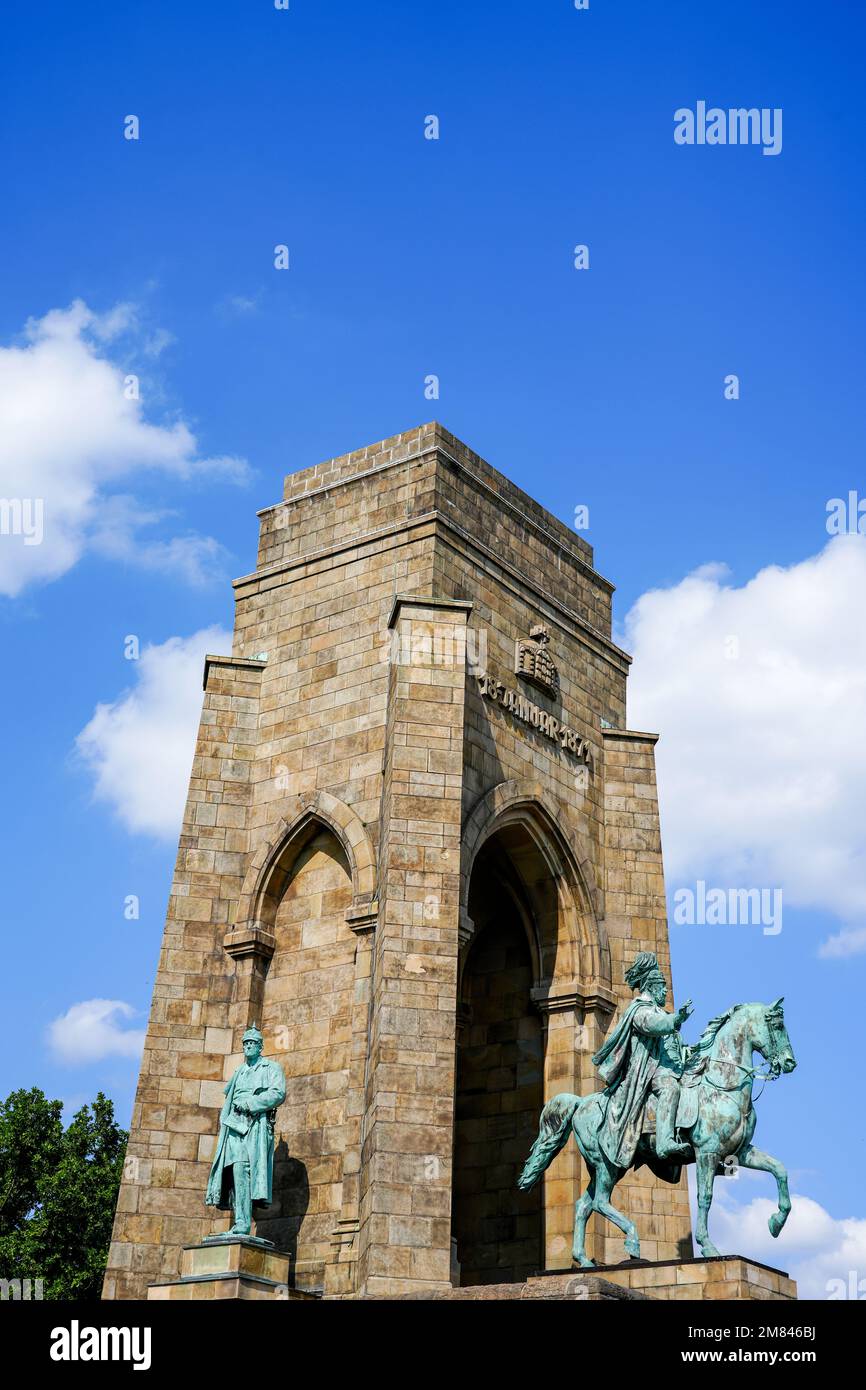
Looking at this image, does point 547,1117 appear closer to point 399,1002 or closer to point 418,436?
point 399,1002

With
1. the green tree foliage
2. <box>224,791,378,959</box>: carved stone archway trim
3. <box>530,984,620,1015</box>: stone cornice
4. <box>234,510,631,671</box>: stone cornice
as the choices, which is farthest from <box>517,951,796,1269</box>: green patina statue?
the green tree foliage

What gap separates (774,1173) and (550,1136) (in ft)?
9.13

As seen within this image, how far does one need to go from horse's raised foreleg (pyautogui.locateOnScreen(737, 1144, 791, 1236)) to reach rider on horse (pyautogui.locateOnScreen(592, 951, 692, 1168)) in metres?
0.63

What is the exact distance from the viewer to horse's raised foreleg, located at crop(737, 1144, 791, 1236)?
18.8 metres

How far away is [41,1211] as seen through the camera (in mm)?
35562

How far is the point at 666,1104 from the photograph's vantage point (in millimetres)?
19734

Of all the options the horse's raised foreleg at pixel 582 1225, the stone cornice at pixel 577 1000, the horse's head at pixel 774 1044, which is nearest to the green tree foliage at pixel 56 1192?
the stone cornice at pixel 577 1000

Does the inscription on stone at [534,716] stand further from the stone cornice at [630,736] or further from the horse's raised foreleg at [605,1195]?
the horse's raised foreleg at [605,1195]

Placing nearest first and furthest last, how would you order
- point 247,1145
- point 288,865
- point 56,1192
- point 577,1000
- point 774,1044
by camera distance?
point 774,1044
point 247,1145
point 288,865
point 577,1000
point 56,1192

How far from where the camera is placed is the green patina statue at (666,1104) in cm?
1933

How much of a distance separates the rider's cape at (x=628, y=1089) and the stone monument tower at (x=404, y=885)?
81.4 inches

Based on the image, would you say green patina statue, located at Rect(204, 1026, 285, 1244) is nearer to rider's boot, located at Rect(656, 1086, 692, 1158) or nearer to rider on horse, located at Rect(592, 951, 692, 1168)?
rider on horse, located at Rect(592, 951, 692, 1168)

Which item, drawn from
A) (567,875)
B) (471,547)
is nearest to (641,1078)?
(567,875)

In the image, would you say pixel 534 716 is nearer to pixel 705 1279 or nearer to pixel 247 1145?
pixel 247 1145
